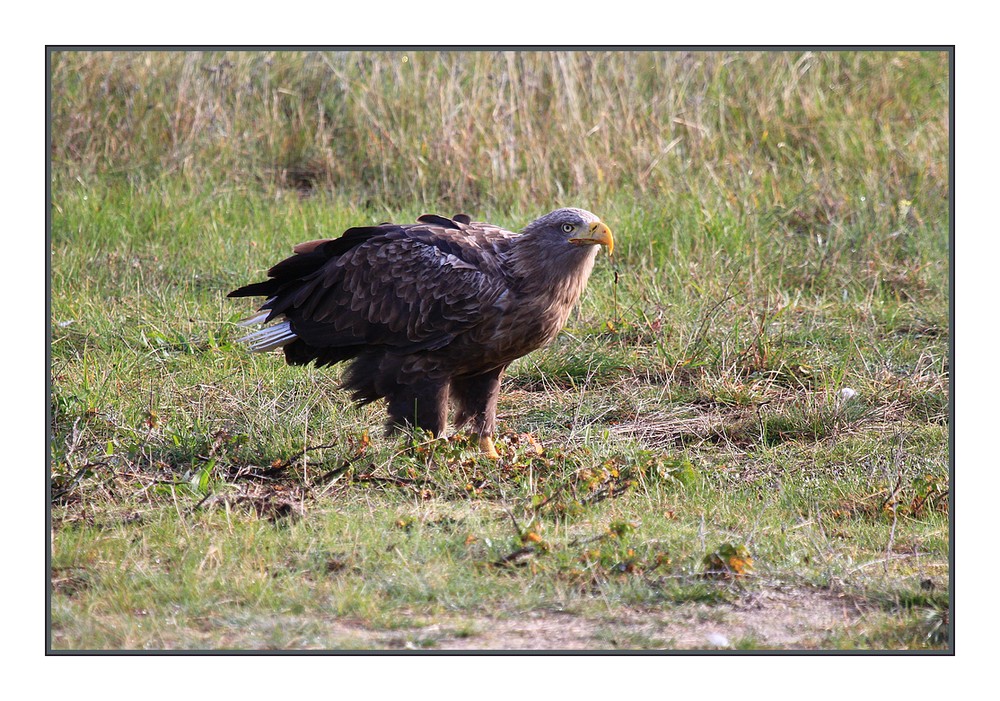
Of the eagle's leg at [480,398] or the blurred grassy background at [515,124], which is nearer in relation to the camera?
the eagle's leg at [480,398]

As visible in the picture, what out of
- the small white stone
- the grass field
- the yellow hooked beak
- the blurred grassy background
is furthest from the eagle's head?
the blurred grassy background

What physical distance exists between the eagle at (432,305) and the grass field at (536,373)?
0.86 feet

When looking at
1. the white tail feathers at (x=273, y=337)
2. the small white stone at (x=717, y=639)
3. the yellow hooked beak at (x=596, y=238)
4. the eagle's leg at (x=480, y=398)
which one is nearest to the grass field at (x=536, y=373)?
the small white stone at (x=717, y=639)

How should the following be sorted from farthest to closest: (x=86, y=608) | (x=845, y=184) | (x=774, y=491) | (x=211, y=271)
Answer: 1. (x=845, y=184)
2. (x=211, y=271)
3. (x=774, y=491)
4. (x=86, y=608)

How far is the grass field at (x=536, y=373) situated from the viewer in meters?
4.29

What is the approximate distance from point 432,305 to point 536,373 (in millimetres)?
1321

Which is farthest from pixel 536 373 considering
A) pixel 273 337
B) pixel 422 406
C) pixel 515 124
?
pixel 515 124

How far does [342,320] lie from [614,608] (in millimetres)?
1915

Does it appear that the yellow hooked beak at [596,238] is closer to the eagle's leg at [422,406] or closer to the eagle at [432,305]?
the eagle at [432,305]

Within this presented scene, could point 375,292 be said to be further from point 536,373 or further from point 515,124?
point 515,124

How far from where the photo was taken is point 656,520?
4832mm

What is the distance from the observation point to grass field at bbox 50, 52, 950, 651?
4.29 meters

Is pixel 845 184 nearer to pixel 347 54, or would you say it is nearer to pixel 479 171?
pixel 479 171
